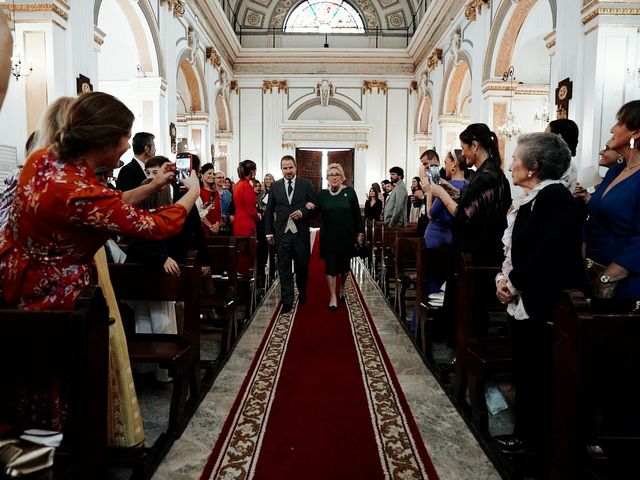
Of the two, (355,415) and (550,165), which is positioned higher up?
(550,165)

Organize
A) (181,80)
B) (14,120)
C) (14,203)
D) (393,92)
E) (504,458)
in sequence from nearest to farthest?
(14,203), (504,458), (14,120), (181,80), (393,92)

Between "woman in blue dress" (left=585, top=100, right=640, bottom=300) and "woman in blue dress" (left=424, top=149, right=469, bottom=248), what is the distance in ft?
4.48

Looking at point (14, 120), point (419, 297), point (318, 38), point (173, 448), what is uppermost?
point (318, 38)

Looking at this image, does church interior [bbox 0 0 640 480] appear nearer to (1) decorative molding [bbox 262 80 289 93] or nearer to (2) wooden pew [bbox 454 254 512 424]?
(2) wooden pew [bbox 454 254 512 424]

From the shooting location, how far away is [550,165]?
2145 millimetres

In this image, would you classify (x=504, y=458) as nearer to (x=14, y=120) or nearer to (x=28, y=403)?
(x=28, y=403)

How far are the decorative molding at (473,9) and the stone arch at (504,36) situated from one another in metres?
0.92

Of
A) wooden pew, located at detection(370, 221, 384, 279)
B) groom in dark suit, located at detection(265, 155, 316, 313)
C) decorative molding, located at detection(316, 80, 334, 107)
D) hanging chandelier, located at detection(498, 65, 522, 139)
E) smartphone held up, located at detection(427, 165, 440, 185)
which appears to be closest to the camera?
smartphone held up, located at detection(427, 165, 440, 185)

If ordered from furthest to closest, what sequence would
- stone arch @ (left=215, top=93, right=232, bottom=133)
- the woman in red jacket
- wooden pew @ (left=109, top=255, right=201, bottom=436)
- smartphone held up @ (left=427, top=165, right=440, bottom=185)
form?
1. stone arch @ (left=215, top=93, right=232, bottom=133)
2. the woman in red jacket
3. smartphone held up @ (left=427, top=165, right=440, bottom=185)
4. wooden pew @ (left=109, top=255, right=201, bottom=436)

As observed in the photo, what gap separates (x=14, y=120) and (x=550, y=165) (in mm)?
5623

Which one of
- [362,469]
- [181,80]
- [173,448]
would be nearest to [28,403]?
[173,448]

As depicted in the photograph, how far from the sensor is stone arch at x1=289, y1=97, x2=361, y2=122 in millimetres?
17672

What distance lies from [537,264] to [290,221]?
3.78 meters

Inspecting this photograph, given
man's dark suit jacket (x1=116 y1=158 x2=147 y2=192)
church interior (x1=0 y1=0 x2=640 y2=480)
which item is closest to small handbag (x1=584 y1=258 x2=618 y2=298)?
church interior (x1=0 y1=0 x2=640 y2=480)
